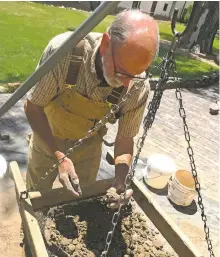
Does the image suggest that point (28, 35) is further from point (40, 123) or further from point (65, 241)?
point (40, 123)

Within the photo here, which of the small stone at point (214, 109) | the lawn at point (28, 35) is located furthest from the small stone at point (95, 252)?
the small stone at point (214, 109)

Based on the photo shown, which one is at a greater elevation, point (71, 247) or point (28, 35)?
point (28, 35)

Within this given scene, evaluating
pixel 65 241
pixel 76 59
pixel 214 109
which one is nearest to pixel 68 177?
pixel 76 59

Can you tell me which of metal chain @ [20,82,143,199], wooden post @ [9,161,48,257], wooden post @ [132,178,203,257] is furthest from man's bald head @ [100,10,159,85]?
wooden post @ [132,178,203,257]

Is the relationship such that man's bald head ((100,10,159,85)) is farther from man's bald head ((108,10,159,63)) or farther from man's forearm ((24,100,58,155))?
man's forearm ((24,100,58,155))

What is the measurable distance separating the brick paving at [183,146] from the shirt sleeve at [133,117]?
7.30ft

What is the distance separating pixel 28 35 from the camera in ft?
36.7

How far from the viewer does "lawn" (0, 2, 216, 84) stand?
8.07m

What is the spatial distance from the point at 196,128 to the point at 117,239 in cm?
497

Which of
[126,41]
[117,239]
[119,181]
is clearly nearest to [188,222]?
[117,239]

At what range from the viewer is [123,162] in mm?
2957

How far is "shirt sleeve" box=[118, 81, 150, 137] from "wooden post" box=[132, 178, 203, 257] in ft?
2.22

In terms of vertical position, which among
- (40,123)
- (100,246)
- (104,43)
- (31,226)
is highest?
(104,43)

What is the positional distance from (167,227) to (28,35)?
958 cm
